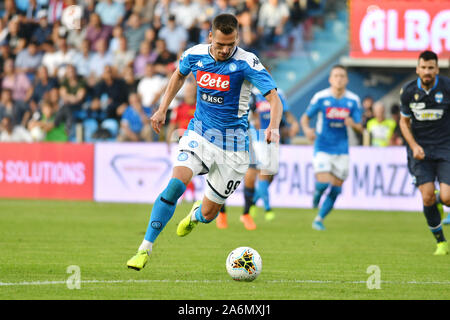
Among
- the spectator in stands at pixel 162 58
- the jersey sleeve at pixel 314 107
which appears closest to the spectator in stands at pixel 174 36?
the spectator in stands at pixel 162 58

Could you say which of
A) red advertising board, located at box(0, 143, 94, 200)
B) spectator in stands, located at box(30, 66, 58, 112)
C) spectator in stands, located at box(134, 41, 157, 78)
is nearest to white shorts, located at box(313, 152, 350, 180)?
red advertising board, located at box(0, 143, 94, 200)

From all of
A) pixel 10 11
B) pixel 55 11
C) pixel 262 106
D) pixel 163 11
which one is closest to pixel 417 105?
pixel 262 106

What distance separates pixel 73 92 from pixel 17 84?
2.24 meters

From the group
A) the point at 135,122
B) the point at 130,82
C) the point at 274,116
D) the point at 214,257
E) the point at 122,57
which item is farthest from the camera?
the point at 122,57

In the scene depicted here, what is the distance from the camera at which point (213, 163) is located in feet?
29.3

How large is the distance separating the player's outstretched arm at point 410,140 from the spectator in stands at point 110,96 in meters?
11.6

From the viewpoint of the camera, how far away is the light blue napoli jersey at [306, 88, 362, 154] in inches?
575

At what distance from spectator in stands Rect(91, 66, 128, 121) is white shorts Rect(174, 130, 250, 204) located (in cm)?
1267

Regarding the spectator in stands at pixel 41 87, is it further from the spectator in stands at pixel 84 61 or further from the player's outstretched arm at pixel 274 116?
the player's outstretched arm at pixel 274 116

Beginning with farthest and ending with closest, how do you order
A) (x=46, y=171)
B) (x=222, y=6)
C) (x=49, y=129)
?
(x=222, y=6) → (x=49, y=129) → (x=46, y=171)
